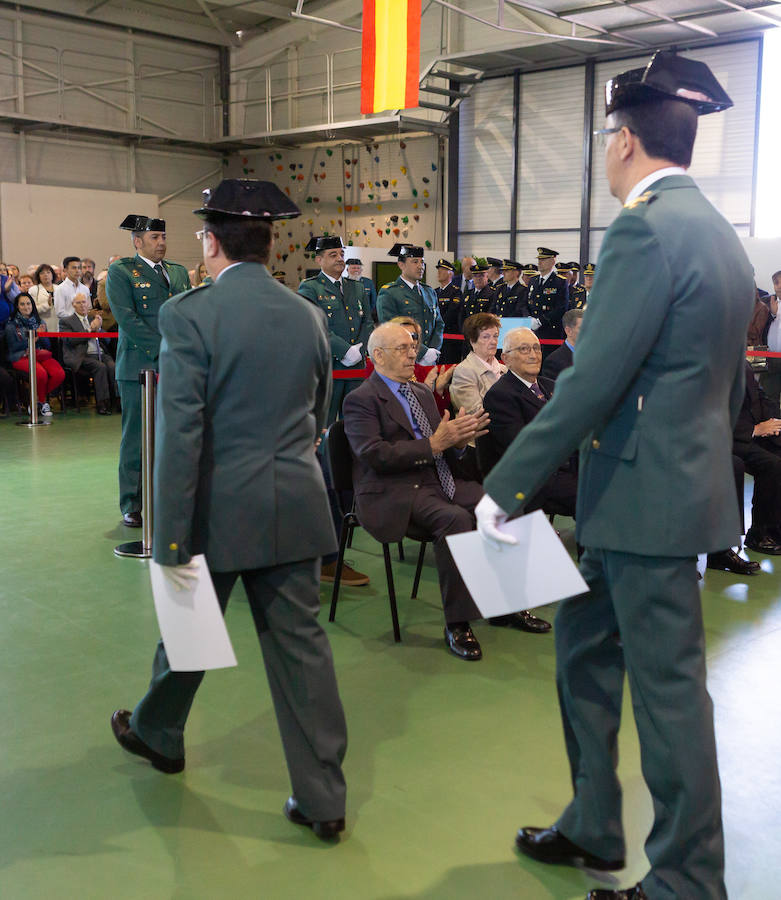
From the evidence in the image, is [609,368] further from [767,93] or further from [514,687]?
[767,93]

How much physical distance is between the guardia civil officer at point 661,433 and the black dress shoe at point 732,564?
3.02 metres

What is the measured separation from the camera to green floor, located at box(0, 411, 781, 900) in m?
2.15

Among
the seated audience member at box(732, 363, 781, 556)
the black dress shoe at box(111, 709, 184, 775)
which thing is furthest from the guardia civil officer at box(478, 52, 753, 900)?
the seated audience member at box(732, 363, 781, 556)

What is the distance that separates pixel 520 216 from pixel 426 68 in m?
2.51

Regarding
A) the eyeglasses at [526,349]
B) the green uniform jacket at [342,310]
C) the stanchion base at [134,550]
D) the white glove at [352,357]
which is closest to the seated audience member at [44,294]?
the green uniform jacket at [342,310]

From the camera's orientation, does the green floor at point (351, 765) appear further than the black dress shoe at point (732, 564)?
No

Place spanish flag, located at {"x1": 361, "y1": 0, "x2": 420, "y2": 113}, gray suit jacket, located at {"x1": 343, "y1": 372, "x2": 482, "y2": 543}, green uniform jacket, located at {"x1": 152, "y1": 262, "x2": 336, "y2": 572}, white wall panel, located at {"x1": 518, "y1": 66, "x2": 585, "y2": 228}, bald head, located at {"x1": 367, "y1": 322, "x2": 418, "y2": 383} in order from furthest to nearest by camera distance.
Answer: white wall panel, located at {"x1": 518, "y1": 66, "x2": 585, "y2": 228} < spanish flag, located at {"x1": 361, "y1": 0, "x2": 420, "y2": 113} < bald head, located at {"x1": 367, "y1": 322, "x2": 418, "y2": 383} < gray suit jacket, located at {"x1": 343, "y1": 372, "x2": 482, "y2": 543} < green uniform jacket, located at {"x1": 152, "y1": 262, "x2": 336, "y2": 572}

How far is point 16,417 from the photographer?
401 inches

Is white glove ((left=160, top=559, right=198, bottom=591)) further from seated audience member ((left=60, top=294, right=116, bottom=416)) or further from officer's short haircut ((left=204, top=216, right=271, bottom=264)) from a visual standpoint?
seated audience member ((left=60, top=294, right=116, bottom=416))

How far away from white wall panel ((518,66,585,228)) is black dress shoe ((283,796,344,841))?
1210 centimetres

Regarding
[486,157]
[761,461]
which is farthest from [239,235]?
[486,157]

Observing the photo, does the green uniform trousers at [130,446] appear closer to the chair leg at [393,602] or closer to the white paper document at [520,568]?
the chair leg at [393,602]

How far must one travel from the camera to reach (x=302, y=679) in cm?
225

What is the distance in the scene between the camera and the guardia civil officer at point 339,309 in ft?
20.7
